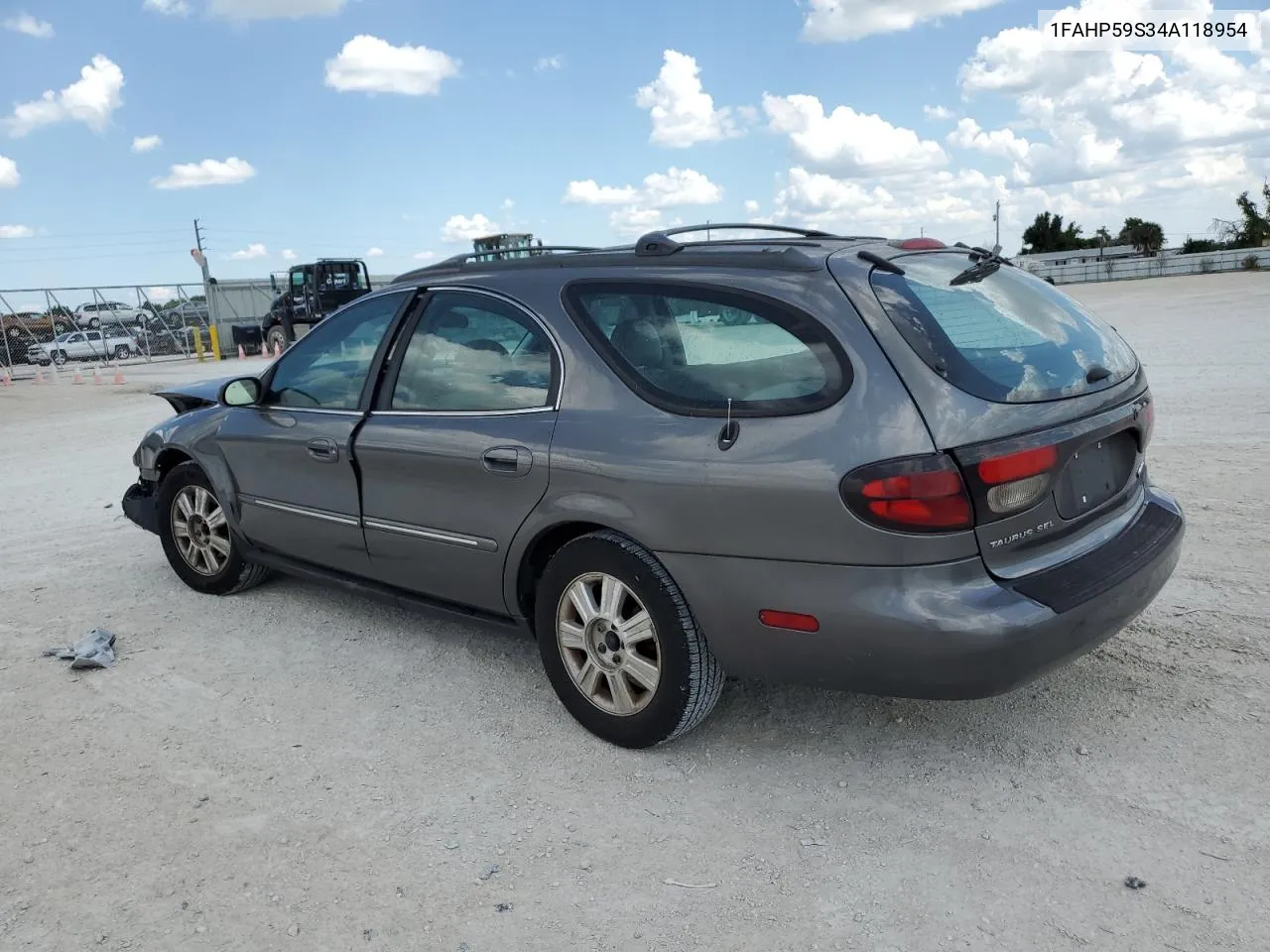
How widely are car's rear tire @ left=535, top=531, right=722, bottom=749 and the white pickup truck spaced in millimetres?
32573

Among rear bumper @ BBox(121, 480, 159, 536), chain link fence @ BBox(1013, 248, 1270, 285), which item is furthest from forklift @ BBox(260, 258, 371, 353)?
chain link fence @ BBox(1013, 248, 1270, 285)

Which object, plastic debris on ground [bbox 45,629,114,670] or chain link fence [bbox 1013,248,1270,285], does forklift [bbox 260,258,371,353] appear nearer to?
plastic debris on ground [bbox 45,629,114,670]

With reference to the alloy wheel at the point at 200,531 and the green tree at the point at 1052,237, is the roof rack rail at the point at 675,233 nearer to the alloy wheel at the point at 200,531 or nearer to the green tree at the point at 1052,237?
the alloy wheel at the point at 200,531

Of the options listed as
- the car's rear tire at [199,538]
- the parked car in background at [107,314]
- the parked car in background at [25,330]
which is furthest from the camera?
the parked car in background at [107,314]

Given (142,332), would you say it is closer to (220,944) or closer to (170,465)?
(170,465)

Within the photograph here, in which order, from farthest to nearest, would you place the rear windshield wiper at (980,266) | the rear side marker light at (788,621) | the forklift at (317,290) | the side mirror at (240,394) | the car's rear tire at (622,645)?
1. the forklift at (317,290)
2. the side mirror at (240,394)
3. the rear windshield wiper at (980,266)
4. the car's rear tire at (622,645)
5. the rear side marker light at (788,621)

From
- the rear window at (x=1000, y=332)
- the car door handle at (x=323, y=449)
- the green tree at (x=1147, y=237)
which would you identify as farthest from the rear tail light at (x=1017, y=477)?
the green tree at (x=1147, y=237)

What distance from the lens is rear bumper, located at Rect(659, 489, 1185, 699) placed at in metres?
2.79

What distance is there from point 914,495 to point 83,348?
117 feet

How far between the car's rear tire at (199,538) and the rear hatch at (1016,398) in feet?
Result: 11.6

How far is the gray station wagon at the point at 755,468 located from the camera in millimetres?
2818

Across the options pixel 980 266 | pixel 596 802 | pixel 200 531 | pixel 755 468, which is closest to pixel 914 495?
pixel 755 468

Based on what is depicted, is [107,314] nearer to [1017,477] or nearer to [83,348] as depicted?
[83,348]

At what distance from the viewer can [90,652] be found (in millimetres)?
4484
